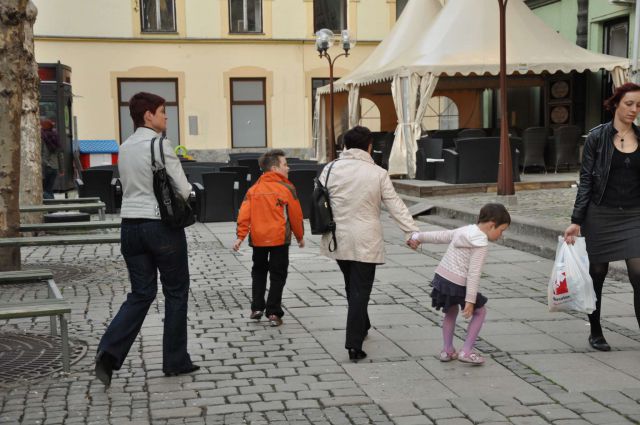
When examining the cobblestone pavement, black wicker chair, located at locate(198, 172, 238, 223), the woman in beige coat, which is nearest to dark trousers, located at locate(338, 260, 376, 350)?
the woman in beige coat

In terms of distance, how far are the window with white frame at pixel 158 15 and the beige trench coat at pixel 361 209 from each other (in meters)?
25.7

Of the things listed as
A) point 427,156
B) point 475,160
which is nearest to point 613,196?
point 475,160

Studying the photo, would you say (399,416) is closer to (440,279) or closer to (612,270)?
(440,279)

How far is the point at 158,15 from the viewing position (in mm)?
30094

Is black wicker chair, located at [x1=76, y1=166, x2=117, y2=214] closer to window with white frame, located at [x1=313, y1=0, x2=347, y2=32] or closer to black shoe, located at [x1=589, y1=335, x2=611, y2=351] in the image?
black shoe, located at [x1=589, y1=335, x2=611, y2=351]

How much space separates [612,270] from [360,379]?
428cm

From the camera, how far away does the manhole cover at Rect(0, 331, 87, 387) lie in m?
5.29

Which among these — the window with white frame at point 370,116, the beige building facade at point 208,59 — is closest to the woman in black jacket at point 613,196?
the window with white frame at point 370,116

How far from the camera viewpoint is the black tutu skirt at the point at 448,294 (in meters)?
5.29

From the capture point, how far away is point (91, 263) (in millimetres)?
9898

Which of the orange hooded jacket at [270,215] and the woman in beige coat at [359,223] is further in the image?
the orange hooded jacket at [270,215]

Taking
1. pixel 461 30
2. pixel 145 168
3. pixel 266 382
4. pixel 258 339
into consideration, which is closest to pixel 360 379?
pixel 266 382

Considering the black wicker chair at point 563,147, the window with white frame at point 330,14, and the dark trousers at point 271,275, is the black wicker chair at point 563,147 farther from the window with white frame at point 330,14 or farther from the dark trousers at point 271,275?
the window with white frame at point 330,14

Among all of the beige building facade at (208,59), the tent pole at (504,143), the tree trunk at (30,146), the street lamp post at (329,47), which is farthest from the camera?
the beige building facade at (208,59)
